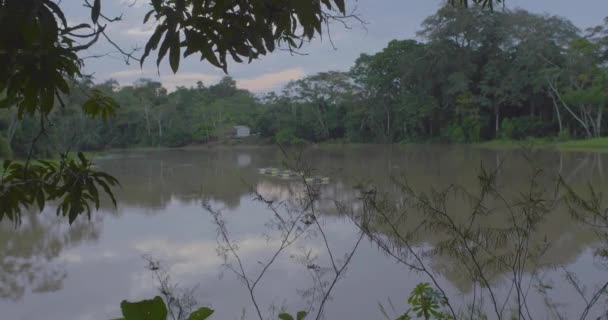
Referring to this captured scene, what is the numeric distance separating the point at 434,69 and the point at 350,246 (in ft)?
51.4

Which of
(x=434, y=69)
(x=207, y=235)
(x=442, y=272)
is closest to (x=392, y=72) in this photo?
(x=434, y=69)

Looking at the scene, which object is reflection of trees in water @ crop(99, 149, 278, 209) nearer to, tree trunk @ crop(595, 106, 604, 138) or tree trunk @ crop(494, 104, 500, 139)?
tree trunk @ crop(494, 104, 500, 139)

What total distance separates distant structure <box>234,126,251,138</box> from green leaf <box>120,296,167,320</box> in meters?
21.2

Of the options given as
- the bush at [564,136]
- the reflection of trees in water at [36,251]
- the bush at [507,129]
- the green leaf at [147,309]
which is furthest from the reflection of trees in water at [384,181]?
the bush at [507,129]

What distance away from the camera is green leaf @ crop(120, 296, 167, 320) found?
42cm

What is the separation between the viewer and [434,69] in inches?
730

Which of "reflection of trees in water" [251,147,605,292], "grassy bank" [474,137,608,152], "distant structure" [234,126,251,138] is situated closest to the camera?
"reflection of trees in water" [251,147,605,292]

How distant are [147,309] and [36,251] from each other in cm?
501

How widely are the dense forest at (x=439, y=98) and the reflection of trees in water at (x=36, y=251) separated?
829 centimetres

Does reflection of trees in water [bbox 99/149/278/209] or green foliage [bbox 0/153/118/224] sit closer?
green foliage [bbox 0/153/118/224]

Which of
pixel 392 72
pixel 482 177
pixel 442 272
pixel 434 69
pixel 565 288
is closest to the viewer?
pixel 482 177

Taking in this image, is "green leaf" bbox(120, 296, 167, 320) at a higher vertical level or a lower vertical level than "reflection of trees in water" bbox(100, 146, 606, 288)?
higher

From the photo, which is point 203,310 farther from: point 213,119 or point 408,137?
point 213,119

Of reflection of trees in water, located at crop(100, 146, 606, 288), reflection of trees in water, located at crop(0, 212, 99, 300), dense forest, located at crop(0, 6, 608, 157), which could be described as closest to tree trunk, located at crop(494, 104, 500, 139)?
dense forest, located at crop(0, 6, 608, 157)
